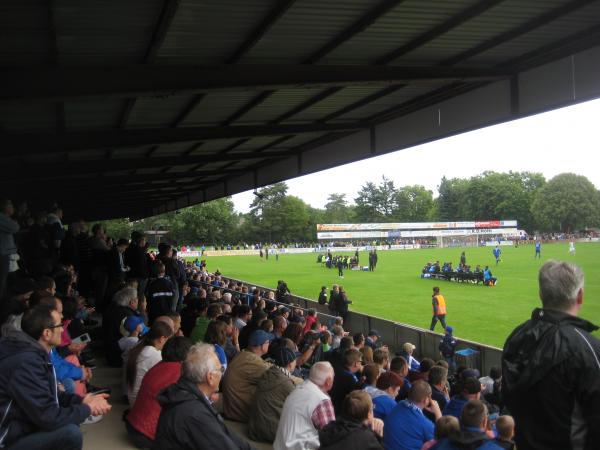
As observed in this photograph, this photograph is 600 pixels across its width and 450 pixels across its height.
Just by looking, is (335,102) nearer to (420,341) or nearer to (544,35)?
(544,35)

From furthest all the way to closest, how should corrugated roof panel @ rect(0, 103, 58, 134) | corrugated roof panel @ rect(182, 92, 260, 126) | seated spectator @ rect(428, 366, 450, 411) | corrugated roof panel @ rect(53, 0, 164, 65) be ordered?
corrugated roof panel @ rect(182, 92, 260, 126)
corrugated roof panel @ rect(0, 103, 58, 134)
seated spectator @ rect(428, 366, 450, 411)
corrugated roof panel @ rect(53, 0, 164, 65)

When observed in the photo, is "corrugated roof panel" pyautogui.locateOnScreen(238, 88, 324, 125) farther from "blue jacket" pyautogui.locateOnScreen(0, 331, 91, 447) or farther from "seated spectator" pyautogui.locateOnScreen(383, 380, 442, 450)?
"blue jacket" pyautogui.locateOnScreen(0, 331, 91, 447)

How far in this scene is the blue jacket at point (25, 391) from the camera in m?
3.08

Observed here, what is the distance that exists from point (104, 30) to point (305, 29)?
79.5 inches

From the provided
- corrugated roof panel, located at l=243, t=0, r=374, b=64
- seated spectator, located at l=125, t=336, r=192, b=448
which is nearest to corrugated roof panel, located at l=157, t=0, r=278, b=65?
corrugated roof panel, located at l=243, t=0, r=374, b=64

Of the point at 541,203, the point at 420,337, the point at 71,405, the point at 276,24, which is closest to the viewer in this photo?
the point at 71,405

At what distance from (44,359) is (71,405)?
0.42 meters

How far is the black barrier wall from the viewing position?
10.4 meters

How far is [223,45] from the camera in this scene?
6.01 meters

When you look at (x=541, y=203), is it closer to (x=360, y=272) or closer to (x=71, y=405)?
(x=360, y=272)

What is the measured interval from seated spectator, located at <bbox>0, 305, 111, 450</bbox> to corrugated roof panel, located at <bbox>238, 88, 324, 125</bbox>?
5646 mm

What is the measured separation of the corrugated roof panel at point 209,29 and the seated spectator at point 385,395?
12.2 feet

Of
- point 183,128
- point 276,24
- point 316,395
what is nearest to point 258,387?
A: point 316,395

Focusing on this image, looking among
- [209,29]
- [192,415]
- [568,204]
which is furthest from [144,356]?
[568,204]
